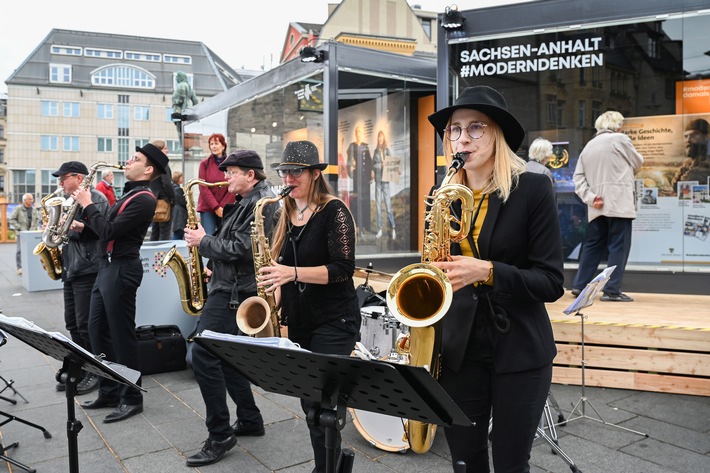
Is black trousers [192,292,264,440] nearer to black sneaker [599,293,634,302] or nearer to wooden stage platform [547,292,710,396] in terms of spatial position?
wooden stage platform [547,292,710,396]

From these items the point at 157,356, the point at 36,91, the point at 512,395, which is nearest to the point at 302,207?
the point at 512,395

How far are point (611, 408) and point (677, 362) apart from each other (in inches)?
34.3

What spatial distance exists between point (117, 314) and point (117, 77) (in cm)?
5900

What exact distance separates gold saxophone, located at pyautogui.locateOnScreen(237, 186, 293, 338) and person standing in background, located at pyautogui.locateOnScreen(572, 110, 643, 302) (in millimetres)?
4138

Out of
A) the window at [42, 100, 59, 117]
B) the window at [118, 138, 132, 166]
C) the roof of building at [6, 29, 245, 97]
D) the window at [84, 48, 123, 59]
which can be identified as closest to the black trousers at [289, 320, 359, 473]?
the roof of building at [6, 29, 245, 97]

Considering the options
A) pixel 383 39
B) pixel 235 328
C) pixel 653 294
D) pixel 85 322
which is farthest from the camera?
pixel 383 39

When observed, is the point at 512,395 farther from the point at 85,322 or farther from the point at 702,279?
the point at 702,279

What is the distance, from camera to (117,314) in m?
4.86

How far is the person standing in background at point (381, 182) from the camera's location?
11.2 meters

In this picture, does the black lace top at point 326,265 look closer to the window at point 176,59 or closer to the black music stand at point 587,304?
the black music stand at point 587,304

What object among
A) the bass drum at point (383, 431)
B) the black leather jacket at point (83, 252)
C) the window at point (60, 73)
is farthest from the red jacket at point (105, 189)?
the window at point (60, 73)

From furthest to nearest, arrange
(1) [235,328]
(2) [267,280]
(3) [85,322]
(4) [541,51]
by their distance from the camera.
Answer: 1. (4) [541,51]
2. (3) [85,322]
3. (1) [235,328]
4. (2) [267,280]

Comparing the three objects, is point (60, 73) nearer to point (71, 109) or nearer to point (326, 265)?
point (71, 109)

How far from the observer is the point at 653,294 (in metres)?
7.07
